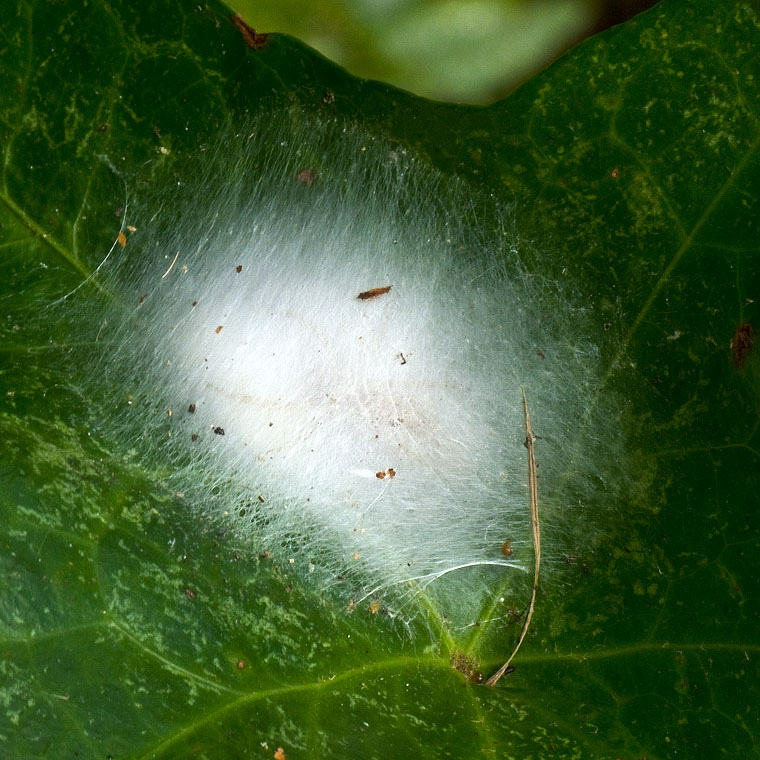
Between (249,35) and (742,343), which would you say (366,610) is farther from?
(249,35)

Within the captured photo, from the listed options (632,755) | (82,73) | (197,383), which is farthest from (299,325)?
(632,755)

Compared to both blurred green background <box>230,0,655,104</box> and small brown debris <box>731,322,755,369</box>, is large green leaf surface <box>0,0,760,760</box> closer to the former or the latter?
small brown debris <box>731,322,755,369</box>

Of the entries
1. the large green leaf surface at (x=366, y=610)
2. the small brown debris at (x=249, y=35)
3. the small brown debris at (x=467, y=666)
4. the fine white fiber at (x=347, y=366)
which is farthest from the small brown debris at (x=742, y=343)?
the small brown debris at (x=249, y=35)

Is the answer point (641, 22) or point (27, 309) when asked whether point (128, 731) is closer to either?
point (27, 309)

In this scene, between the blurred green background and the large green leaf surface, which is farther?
the blurred green background

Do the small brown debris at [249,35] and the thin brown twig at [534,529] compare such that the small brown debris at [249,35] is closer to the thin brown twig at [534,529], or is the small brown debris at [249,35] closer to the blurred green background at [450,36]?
the blurred green background at [450,36]

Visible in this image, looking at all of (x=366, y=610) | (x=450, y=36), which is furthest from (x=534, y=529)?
(x=450, y=36)

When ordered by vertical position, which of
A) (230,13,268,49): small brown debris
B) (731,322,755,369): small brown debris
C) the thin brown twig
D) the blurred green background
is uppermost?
(230,13,268,49): small brown debris

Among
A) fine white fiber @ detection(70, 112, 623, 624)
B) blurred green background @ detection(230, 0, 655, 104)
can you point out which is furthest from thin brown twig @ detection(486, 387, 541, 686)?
blurred green background @ detection(230, 0, 655, 104)
